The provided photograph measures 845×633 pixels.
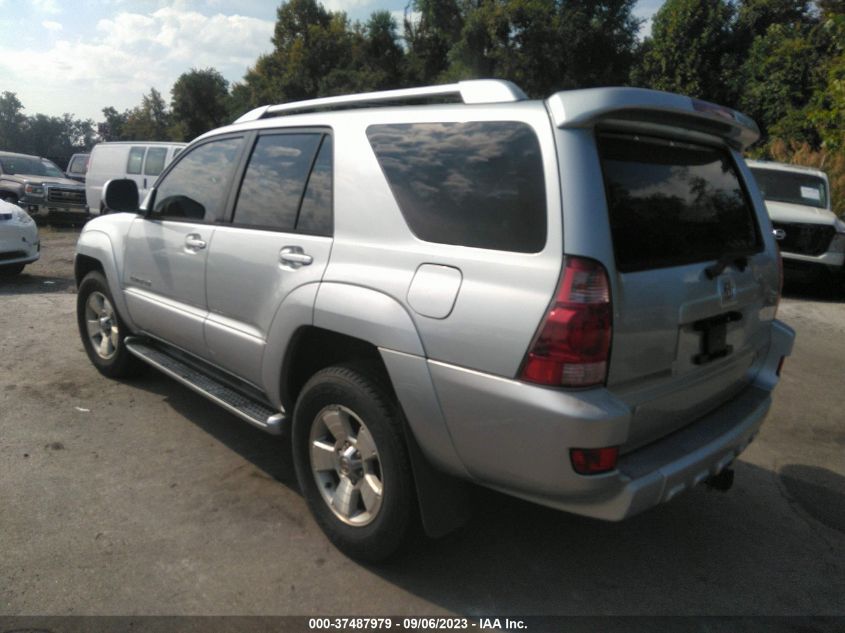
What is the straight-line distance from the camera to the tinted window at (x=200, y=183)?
385 centimetres

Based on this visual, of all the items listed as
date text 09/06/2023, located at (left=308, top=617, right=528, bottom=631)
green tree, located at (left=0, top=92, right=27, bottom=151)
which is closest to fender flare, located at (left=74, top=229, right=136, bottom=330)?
date text 09/06/2023, located at (left=308, top=617, right=528, bottom=631)

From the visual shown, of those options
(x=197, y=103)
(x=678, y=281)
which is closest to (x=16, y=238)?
(x=678, y=281)

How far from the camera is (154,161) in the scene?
14.8 meters

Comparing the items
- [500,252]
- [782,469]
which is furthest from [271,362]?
[782,469]

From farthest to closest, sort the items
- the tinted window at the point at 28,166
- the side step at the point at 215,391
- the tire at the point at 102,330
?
1. the tinted window at the point at 28,166
2. the tire at the point at 102,330
3. the side step at the point at 215,391

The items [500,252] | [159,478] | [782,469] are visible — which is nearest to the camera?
[500,252]

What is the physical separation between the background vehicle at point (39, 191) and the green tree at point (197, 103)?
2308cm

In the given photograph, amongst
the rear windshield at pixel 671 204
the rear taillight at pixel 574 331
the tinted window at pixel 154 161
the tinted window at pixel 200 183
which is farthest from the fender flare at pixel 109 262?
the tinted window at pixel 154 161

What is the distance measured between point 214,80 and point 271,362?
1622 inches

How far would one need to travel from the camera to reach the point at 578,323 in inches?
86.0

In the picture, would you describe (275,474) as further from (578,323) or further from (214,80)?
(214,80)

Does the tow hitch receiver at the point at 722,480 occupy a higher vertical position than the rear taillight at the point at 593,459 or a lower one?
lower

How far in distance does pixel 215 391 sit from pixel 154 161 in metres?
12.7

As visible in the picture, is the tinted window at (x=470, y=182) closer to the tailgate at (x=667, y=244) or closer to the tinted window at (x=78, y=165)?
the tailgate at (x=667, y=244)
